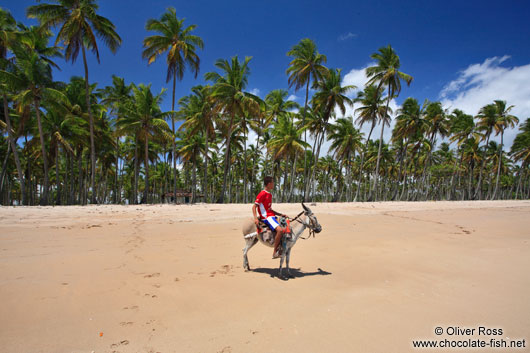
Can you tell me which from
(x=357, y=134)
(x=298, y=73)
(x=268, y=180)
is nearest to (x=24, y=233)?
(x=268, y=180)

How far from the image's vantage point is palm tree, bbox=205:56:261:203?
1032 inches

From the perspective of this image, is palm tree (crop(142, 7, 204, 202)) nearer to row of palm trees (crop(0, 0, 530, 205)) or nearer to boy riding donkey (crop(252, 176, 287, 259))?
row of palm trees (crop(0, 0, 530, 205))

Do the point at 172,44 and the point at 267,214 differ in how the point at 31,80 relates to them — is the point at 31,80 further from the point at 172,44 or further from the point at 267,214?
the point at 267,214

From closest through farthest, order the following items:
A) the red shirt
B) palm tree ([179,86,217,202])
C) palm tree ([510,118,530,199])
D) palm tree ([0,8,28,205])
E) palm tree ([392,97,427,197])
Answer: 1. the red shirt
2. palm tree ([0,8,28,205])
3. palm tree ([179,86,217,202])
4. palm tree ([392,97,427,197])
5. palm tree ([510,118,530,199])

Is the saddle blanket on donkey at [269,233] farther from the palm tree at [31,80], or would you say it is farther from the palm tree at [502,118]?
the palm tree at [502,118]

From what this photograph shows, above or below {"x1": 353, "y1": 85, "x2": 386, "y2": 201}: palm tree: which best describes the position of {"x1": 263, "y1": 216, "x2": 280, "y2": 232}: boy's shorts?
below

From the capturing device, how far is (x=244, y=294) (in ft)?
14.1

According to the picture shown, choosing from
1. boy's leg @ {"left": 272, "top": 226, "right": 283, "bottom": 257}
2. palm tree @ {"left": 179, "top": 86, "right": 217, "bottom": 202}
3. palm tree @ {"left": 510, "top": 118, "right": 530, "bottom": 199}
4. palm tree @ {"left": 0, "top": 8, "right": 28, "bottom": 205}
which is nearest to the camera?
boy's leg @ {"left": 272, "top": 226, "right": 283, "bottom": 257}

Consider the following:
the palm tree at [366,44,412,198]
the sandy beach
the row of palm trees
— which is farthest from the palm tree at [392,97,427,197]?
the sandy beach

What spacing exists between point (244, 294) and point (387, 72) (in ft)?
Result: 114

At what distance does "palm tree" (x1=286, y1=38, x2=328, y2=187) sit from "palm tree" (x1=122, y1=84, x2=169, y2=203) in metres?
16.5

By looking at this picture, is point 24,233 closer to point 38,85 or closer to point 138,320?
point 138,320

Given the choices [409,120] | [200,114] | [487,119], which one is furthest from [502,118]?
[200,114]

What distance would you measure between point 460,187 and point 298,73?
222 ft
